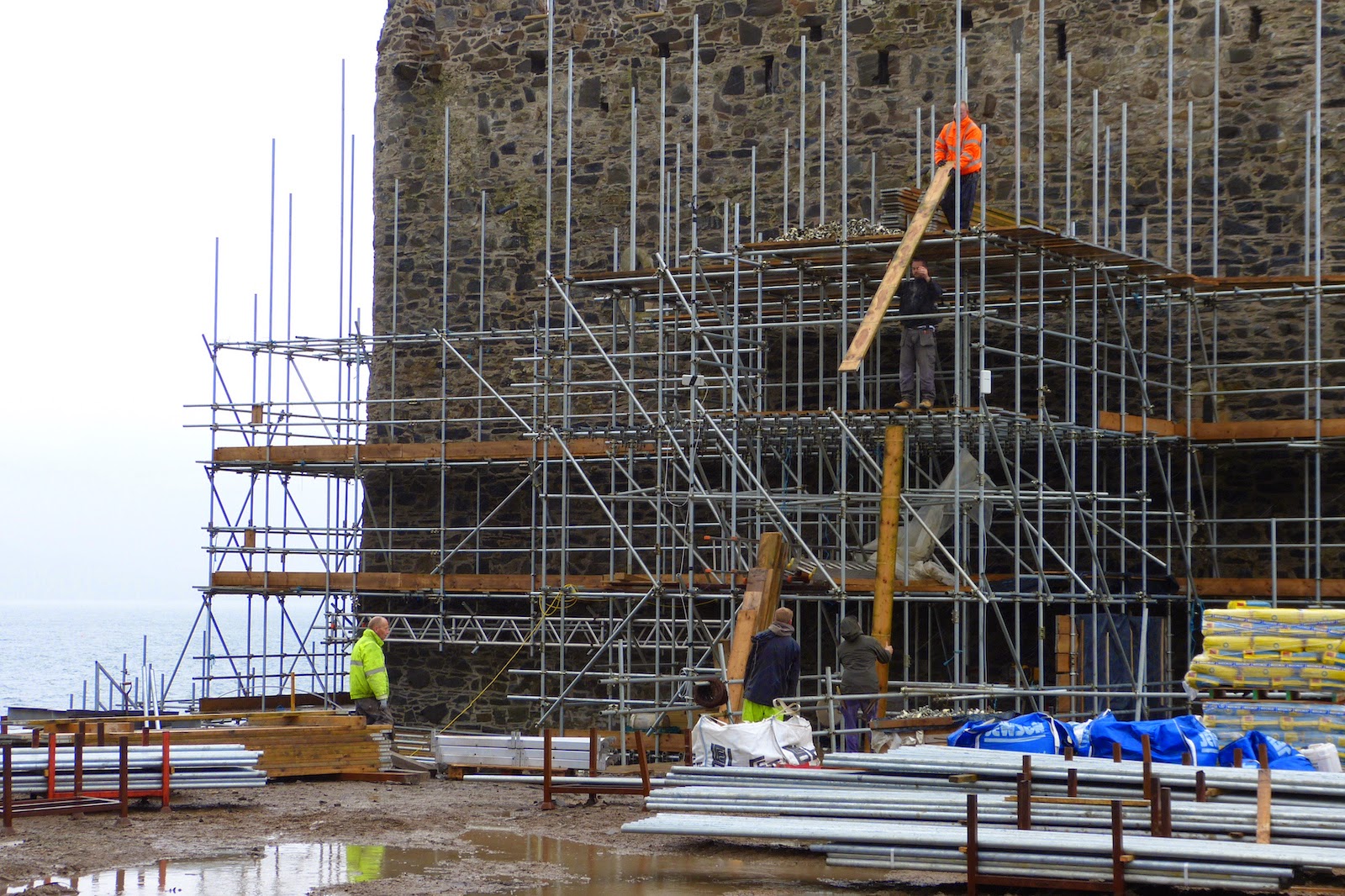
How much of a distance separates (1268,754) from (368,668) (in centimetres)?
836

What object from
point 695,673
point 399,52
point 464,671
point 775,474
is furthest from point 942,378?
point 399,52

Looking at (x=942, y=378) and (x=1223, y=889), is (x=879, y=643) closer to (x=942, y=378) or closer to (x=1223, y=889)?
(x=942, y=378)

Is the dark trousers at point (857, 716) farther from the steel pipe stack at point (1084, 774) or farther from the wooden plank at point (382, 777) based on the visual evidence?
the wooden plank at point (382, 777)

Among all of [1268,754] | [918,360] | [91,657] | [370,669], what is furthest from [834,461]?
[91,657]

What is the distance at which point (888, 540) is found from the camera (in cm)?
1571

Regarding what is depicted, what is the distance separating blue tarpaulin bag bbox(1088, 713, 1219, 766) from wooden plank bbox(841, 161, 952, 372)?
12.2 ft

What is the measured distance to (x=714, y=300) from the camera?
1814 centimetres

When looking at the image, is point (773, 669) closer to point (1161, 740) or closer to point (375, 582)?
point (1161, 740)

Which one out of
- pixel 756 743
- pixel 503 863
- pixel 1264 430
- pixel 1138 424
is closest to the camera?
pixel 503 863

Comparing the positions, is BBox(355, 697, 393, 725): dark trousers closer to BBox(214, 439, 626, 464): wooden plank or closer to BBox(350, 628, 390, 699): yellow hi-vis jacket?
BBox(350, 628, 390, 699): yellow hi-vis jacket

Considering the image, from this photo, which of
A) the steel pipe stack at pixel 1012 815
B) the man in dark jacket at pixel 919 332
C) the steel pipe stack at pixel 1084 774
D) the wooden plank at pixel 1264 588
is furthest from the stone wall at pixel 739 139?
the steel pipe stack at pixel 1012 815

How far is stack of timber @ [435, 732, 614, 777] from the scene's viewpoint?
16156 mm

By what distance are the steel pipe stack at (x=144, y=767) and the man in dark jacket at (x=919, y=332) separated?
614 centimetres

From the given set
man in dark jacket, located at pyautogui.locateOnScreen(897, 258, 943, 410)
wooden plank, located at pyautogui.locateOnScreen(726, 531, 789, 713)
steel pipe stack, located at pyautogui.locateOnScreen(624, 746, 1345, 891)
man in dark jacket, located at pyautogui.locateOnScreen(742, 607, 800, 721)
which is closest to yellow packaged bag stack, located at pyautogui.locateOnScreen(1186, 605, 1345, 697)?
steel pipe stack, located at pyautogui.locateOnScreen(624, 746, 1345, 891)
